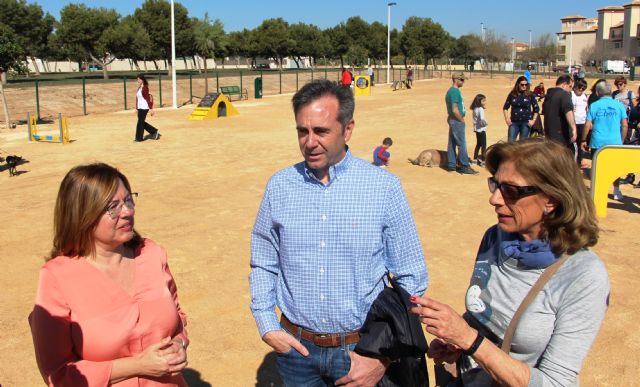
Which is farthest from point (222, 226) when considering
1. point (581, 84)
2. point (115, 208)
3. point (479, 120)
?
point (581, 84)

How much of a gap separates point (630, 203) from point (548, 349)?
8.52 m

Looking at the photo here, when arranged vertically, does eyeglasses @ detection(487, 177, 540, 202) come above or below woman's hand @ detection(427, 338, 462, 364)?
above

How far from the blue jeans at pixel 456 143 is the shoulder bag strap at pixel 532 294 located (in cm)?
939

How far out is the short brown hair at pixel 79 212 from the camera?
2.48 meters

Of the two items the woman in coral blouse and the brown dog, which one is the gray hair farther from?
the woman in coral blouse

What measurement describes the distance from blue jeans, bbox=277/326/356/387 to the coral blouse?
0.56 metres

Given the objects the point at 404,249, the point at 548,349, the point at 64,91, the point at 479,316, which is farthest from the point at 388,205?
the point at 64,91

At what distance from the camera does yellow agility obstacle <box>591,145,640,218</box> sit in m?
8.20

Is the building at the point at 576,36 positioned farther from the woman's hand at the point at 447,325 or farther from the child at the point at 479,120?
the woman's hand at the point at 447,325

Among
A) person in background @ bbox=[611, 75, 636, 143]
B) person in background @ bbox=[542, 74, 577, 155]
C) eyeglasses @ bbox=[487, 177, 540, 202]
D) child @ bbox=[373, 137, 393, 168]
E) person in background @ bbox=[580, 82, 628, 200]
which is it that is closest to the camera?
eyeglasses @ bbox=[487, 177, 540, 202]

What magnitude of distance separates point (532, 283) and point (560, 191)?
14.0 inches

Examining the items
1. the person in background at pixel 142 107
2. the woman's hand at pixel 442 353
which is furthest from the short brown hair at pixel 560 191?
the person in background at pixel 142 107

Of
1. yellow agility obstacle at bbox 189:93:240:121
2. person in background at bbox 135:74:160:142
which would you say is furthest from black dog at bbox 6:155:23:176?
yellow agility obstacle at bbox 189:93:240:121

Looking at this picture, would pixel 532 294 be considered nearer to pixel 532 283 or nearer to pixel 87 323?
pixel 532 283
